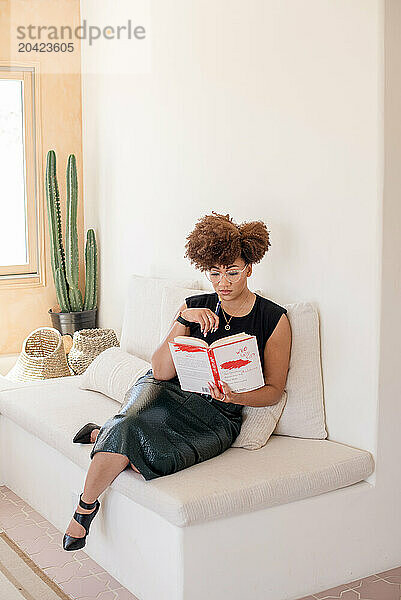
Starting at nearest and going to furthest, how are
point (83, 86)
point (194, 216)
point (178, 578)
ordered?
1. point (178, 578)
2. point (194, 216)
3. point (83, 86)

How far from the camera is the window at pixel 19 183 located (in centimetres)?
491

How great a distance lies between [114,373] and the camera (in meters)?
3.76

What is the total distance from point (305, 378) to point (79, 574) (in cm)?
109

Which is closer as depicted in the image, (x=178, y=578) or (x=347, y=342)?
(x=178, y=578)

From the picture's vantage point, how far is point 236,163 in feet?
11.6

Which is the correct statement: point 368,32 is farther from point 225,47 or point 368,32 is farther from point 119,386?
point 119,386

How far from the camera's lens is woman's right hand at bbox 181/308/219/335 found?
303cm

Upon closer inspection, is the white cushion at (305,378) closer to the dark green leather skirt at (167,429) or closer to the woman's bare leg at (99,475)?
the dark green leather skirt at (167,429)

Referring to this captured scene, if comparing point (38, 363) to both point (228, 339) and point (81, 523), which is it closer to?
point (81, 523)

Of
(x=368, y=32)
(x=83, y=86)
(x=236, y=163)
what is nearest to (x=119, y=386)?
(x=236, y=163)

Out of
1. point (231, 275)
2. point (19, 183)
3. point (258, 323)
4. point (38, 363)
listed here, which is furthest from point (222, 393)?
point (19, 183)

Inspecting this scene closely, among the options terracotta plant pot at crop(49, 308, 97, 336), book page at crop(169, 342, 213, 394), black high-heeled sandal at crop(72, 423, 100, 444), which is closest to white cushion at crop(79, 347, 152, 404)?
black high-heeled sandal at crop(72, 423, 100, 444)

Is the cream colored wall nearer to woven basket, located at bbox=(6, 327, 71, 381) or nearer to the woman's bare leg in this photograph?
woven basket, located at bbox=(6, 327, 71, 381)

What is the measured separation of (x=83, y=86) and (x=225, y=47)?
5.44 ft
